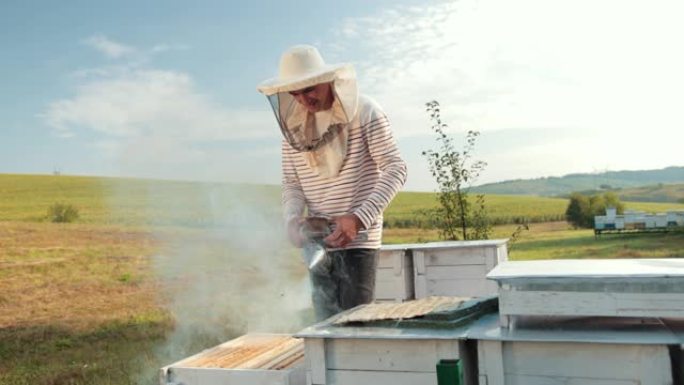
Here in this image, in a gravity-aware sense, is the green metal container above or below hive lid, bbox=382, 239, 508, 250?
below

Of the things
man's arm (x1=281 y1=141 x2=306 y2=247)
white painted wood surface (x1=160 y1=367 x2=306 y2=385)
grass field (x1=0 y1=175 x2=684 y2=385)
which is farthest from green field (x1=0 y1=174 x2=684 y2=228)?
white painted wood surface (x1=160 y1=367 x2=306 y2=385)

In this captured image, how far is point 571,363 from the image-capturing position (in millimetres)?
1346

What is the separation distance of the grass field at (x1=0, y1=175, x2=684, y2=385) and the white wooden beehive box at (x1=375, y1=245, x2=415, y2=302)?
73cm

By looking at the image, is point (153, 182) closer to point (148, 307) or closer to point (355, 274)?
point (148, 307)

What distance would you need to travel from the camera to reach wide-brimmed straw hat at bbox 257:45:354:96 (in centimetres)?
223

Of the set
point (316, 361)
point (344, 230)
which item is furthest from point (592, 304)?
point (344, 230)

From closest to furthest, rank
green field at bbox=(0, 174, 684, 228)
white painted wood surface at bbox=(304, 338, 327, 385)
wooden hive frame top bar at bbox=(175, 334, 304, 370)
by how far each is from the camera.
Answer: white painted wood surface at bbox=(304, 338, 327, 385) → wooden hive frame top bar at bbox=(175, 334, 304, 370) → green field at bbox=(0, 174, 684, 228)

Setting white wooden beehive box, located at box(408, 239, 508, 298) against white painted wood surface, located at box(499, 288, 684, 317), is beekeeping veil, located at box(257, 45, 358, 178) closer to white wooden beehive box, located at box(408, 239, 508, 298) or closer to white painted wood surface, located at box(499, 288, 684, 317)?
white painted wood surface, located at box(499, 288, 684, 317)

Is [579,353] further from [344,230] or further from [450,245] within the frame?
[450,245]

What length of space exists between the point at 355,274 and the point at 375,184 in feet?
1.27

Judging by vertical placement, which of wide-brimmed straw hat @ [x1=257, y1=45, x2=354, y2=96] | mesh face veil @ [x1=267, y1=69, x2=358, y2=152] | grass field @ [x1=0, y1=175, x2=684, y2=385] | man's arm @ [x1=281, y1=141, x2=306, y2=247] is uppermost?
wide-brimmed straw hat @ [x1=257, y1=45, x2=354, y2=96]

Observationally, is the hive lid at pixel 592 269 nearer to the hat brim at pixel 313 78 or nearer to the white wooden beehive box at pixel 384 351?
the white wooden beehive box at pixel 384 351

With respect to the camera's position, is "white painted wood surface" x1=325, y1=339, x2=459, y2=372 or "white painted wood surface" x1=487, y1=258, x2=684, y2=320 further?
"white painted wood surface" x1=325, y1=339, x2=459, y2=372

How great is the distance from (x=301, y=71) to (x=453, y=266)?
231 centimetres
